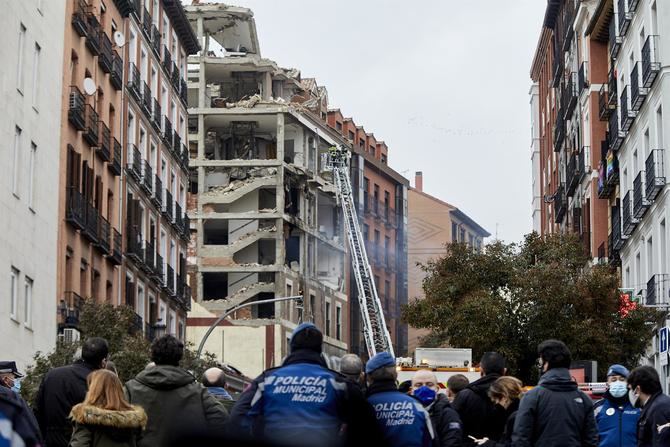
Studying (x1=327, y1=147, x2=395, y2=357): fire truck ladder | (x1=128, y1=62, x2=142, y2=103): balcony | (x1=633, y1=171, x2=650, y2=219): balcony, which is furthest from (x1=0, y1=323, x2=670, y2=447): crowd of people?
(x1=327, y1=147, x2=395, y2=357): fire truck ladder

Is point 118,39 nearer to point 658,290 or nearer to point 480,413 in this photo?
point 658,290

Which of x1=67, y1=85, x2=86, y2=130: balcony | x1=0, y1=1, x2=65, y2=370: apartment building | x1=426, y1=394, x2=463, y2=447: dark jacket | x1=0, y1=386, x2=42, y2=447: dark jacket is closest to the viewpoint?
x1=0, y1=386, x2=42, y2=447: dark jacket

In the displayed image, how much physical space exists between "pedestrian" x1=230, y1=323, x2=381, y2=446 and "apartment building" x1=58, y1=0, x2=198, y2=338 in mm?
32697

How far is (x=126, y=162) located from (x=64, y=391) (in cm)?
4245

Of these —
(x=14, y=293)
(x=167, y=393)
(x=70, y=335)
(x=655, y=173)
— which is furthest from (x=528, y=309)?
(x=167, y=393)

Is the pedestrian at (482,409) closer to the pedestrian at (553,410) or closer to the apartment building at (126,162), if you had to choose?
the pedestrian at (553,410)

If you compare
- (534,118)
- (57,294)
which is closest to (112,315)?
(57,294)

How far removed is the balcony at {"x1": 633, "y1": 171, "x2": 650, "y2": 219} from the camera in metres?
46.5

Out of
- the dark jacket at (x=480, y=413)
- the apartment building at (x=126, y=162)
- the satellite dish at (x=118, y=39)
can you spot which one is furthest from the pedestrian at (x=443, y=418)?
the satellite dish at (x=118, y=39)

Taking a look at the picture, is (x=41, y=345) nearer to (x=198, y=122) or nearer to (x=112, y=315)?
(x=112, y=315)

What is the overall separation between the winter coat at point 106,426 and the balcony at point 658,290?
32957mm

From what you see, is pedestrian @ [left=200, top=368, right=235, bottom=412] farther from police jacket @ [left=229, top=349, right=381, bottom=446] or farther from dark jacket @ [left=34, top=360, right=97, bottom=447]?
police jacket @ [left=229, top=349, right=381, bottom=446]

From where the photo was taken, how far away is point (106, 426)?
12.5m

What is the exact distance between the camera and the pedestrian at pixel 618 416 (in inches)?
667
